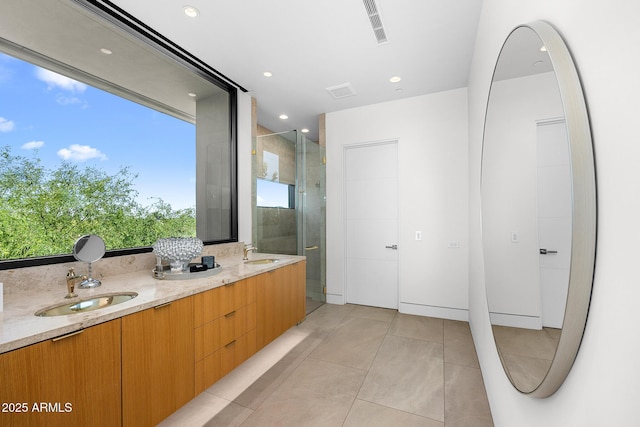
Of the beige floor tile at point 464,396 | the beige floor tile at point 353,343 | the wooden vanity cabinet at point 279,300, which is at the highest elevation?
the wooden vanity cabinet at point 279,300

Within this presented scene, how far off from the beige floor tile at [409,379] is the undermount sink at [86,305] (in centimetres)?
174

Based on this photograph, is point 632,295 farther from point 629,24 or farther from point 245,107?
point 245,107

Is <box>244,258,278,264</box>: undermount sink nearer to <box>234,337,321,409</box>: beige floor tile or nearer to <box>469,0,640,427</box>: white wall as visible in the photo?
<box>234,337,321,409</box>: beige floor tile

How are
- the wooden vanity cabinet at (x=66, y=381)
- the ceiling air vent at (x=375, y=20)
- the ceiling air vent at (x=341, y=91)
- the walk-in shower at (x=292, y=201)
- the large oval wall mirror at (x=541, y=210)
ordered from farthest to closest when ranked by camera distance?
the walk-in shower at (x=292, y=201) → the ceiling air vent at (x=341, y=91) → the ceiling air vent at (x=375, y=20) → the wooden vanity cabinet at (x=66, y=381) → the large oval wall mirror at (x=541, y=210)

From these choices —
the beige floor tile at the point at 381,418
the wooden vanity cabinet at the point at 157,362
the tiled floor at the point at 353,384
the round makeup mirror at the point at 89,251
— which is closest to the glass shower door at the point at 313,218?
the tiled floor at the point at 353,384

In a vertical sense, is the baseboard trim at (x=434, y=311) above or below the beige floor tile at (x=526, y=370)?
below

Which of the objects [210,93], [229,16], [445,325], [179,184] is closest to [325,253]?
[445,325]

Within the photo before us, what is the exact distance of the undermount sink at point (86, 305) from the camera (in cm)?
137

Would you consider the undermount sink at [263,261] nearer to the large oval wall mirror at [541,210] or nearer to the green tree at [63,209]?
the green tree at [63,209]

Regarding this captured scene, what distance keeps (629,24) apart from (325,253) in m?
3.74

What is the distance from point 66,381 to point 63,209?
1.17m

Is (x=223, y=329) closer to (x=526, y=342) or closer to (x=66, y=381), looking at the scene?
(x=66, y=381)

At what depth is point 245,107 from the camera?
134 inches

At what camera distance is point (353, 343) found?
2738mm
